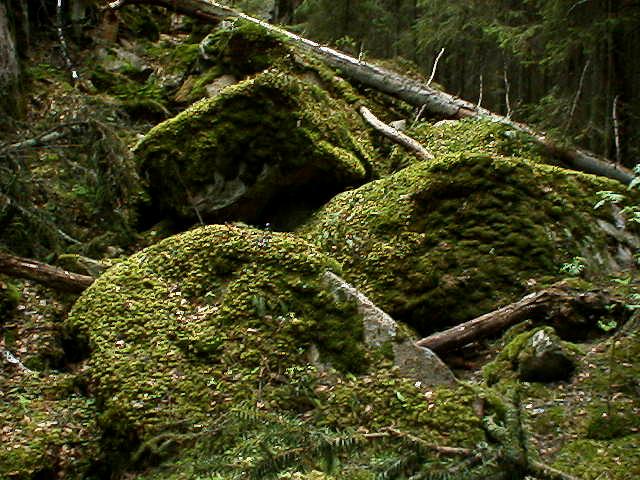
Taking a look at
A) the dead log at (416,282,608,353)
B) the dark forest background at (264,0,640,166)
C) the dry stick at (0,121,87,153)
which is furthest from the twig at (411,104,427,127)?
the dry stick at (0,121,87,153)

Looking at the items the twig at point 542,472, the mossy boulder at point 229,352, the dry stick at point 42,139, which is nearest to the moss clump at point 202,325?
the mossy boulder at point 229,352

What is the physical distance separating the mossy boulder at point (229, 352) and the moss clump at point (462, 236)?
110 cm

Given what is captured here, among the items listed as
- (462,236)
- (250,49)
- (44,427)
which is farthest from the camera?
(250,49)

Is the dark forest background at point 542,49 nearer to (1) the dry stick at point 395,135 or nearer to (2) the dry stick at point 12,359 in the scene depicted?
(1) the dry stick at point 395,135

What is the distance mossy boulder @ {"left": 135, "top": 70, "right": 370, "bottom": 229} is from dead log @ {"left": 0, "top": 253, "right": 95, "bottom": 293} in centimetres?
200

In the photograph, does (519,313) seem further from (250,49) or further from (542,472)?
(250,49)

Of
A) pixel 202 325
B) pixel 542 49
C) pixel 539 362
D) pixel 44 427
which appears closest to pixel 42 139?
pixel 202 325

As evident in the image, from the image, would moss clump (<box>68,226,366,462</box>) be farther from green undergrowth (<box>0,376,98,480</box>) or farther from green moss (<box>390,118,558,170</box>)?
green moss (<box>390,118,558,170</box>)

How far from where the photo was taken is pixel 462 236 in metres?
6.35

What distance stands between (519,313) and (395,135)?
A: 4472mm

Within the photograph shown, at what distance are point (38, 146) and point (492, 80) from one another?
47.8ft

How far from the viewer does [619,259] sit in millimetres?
6559

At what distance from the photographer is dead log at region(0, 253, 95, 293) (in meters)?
5.99

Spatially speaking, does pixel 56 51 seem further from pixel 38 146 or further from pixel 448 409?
pixel 448 409
